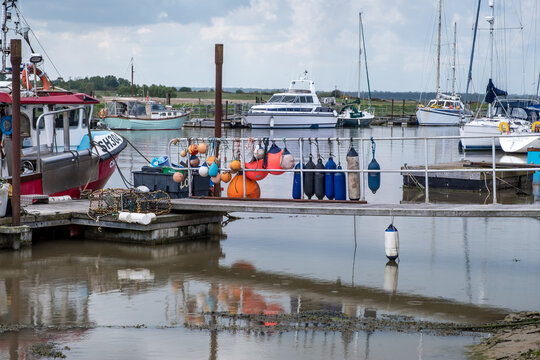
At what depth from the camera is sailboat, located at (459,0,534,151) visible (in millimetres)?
37500

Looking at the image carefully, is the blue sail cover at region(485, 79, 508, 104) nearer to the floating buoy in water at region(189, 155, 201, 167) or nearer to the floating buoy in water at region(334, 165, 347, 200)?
the floating buoy in water at region(189, 155, 201, 167)

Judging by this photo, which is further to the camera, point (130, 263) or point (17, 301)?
point (130, 263)

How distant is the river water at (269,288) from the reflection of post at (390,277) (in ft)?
0.09

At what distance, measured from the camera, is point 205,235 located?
14727 mm

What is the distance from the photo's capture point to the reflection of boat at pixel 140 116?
200 feet

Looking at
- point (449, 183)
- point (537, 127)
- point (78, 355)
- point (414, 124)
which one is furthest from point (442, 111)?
point (78, 355)

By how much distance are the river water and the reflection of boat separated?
1777 inches

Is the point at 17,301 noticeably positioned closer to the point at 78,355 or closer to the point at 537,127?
the point at 78,355

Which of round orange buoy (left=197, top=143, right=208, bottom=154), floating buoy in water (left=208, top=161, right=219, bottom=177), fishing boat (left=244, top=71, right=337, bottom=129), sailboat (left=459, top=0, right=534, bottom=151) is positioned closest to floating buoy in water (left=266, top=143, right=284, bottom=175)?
floating buoy in water (left=208, top=161, right=219, bottom=177)

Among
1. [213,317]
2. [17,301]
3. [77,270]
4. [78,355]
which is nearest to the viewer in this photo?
[78,355]

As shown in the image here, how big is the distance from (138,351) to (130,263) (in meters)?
4.71

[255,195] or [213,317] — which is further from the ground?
[255,195]

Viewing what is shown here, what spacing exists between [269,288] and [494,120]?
29.9 m

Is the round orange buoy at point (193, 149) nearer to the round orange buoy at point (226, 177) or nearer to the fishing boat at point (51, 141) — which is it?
the round orange buoy at point (226, 177)
